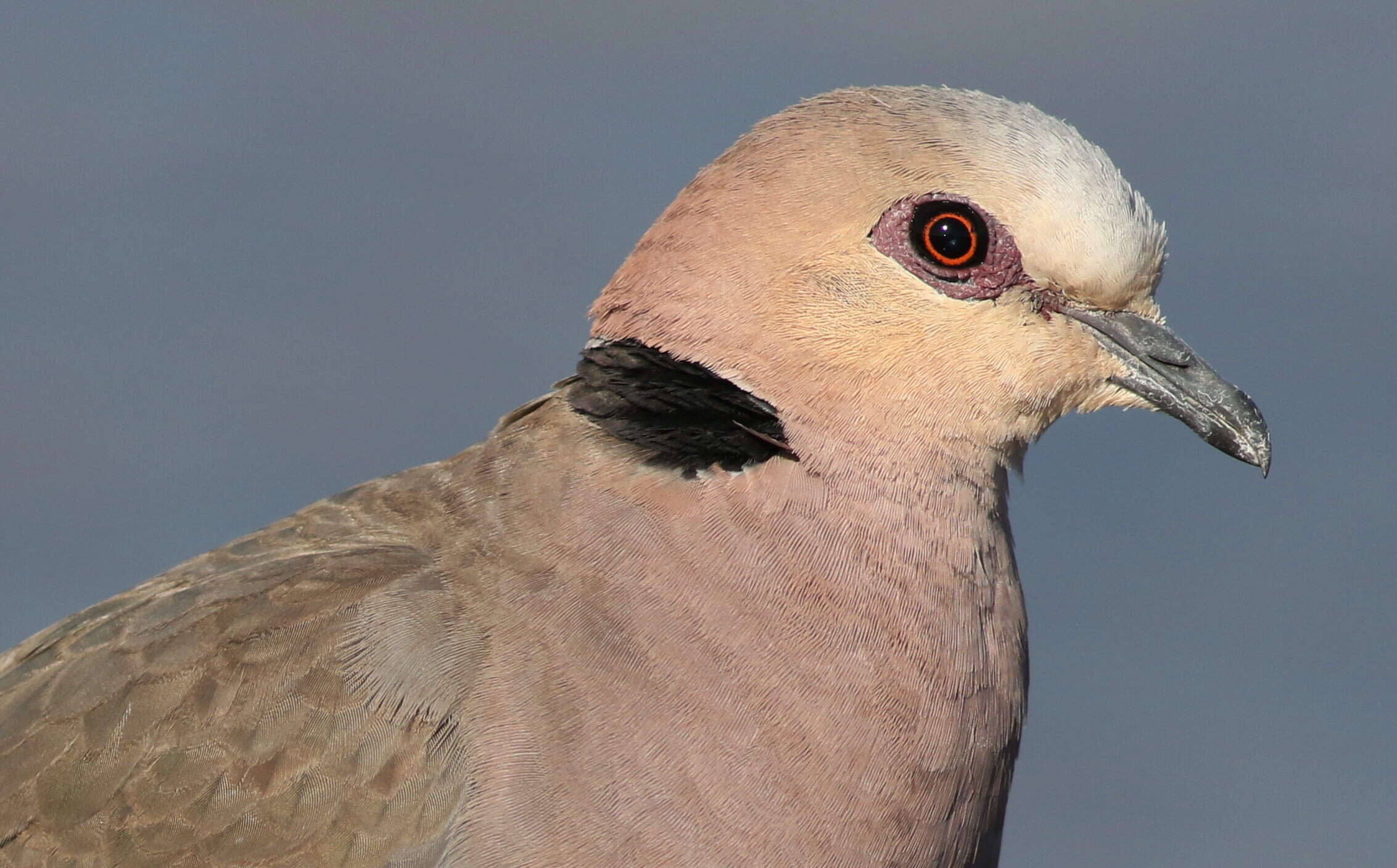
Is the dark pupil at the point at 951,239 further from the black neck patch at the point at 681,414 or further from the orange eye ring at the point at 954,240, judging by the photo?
the black neck patch at the point at 681,414

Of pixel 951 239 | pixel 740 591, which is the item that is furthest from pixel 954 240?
pixel 740 591

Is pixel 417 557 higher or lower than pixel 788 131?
lower

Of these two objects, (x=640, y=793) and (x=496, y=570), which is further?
(x=496, y=570)

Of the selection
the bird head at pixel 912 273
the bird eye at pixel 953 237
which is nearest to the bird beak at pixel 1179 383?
the bird head at pixel 912 273

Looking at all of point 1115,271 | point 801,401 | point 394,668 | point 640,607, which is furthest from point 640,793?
point 1115,271

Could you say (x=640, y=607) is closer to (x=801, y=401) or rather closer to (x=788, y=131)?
(x=801, y=401)

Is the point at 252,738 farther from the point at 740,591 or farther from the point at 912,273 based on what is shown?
the point at 912,273

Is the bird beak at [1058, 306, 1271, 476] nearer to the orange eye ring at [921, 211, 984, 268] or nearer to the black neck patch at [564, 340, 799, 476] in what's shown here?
the orange eye ring at [921, 211, 984, 268]
